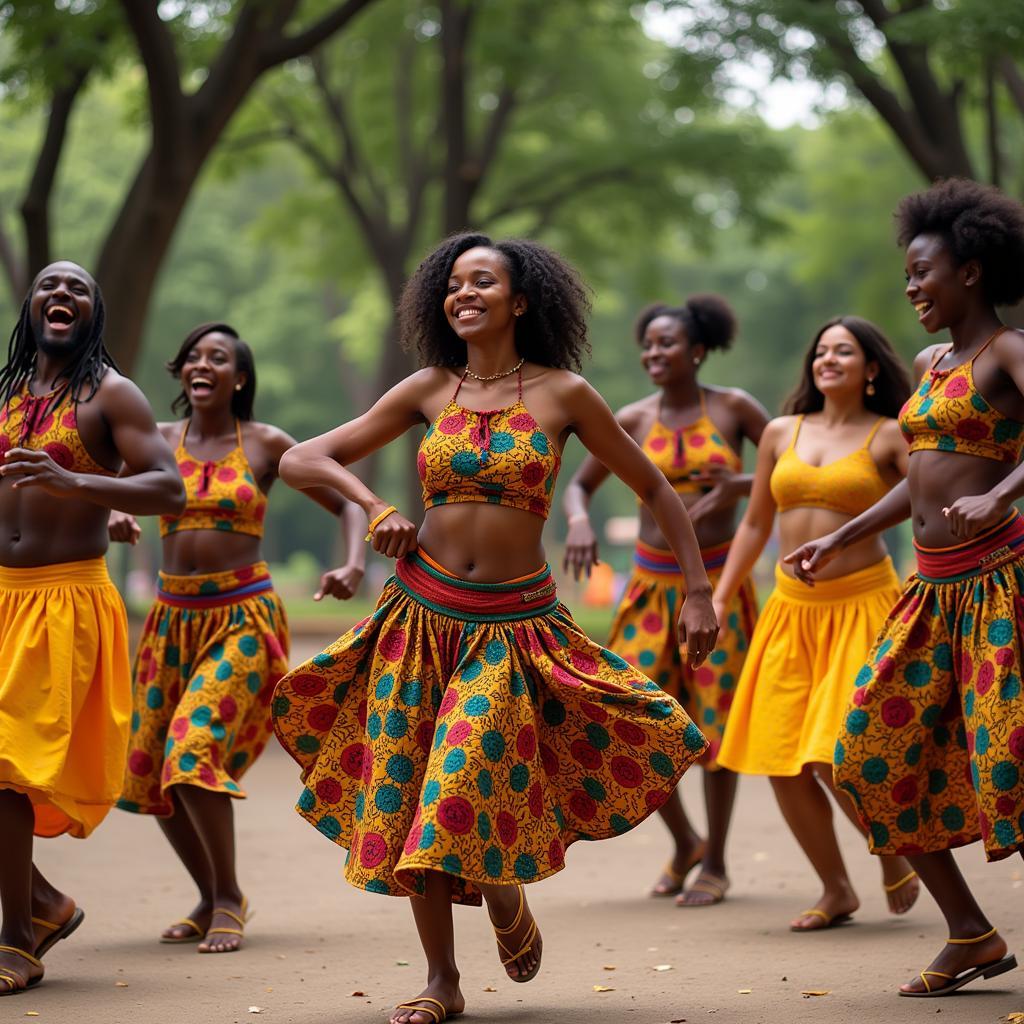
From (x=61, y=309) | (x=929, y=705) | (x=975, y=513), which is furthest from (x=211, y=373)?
(x=975, y=513)

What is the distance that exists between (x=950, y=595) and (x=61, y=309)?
3286 mm

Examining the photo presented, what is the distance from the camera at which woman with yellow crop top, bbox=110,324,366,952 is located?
6.74 m

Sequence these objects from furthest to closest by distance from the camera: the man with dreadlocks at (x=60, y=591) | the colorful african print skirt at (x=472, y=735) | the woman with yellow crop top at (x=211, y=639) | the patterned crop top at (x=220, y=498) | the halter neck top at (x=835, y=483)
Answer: the patterned crop top at (x=220, y=498) → the halter neck top at (x=835, y=483) → the woman with yellow crop top at (x=211, y=639) → the man with dreadlocks at (x=60, y=591) → the colorful african print skirt at (x=472, y=735)

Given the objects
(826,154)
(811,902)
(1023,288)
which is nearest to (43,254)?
(811,902)

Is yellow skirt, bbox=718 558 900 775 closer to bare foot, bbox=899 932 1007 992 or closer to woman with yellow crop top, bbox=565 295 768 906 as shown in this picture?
woman with yellow crop top, bbox=565 295 768 906

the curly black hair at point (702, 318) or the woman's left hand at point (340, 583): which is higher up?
the curly black hair at point (702, 318)

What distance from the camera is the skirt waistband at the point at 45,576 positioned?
5.83m

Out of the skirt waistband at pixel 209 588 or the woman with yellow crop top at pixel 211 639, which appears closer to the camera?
the woman with yellow crop top at pixel 211 639

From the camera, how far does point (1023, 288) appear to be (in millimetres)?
5594

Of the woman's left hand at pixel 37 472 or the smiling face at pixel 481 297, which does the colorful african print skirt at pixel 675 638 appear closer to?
the smiling face at pixel 481 297

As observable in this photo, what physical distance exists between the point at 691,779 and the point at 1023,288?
790 centimetres

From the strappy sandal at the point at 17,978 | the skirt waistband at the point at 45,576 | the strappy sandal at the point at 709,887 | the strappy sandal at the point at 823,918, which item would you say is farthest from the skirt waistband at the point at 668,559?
the strappy sandal at the point at 17,978

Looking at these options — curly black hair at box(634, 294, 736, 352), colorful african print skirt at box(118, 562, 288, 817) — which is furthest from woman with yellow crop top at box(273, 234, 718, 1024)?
curly black hair at box(634, 294, 736, 352)

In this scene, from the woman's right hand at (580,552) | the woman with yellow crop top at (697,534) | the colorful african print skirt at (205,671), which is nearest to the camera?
the colorful african print skirt at (205,671)
